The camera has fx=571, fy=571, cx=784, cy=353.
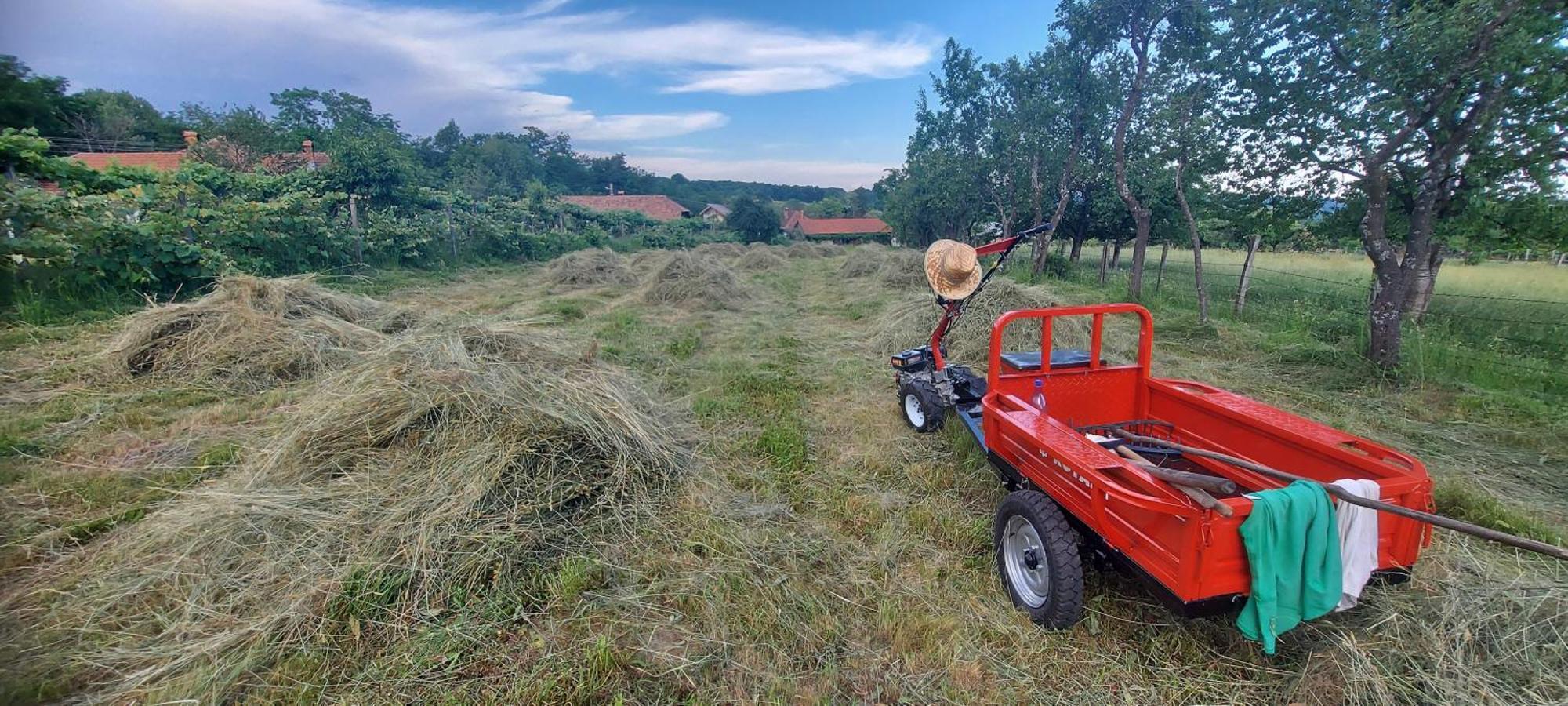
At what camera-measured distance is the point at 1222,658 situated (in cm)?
219

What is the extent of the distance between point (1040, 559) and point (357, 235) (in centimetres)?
1388

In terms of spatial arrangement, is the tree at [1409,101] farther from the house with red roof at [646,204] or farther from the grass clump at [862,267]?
the house with red roof at [646,204]

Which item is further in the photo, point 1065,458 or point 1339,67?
point 1339,67

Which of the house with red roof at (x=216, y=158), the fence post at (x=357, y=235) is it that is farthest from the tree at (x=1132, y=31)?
the house with red roof at (x=216, y=158)

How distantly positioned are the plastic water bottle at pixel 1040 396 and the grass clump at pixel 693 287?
7.62 metres

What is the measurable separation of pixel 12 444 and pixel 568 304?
6.31 m

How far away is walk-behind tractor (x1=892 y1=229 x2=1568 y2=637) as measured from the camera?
1.82 m

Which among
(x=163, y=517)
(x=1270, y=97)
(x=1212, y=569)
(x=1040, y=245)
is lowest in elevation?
(x=163, y=517)

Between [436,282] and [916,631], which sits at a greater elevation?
[436,282]

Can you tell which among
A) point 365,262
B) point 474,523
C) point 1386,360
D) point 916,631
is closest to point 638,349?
point 474,523

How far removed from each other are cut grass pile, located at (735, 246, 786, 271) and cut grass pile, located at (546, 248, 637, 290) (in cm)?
565

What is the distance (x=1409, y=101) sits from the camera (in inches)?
206

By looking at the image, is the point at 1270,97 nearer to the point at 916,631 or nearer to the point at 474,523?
the point at 916,631

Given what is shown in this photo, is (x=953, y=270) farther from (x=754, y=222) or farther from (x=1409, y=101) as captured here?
(x=754, y=222)
